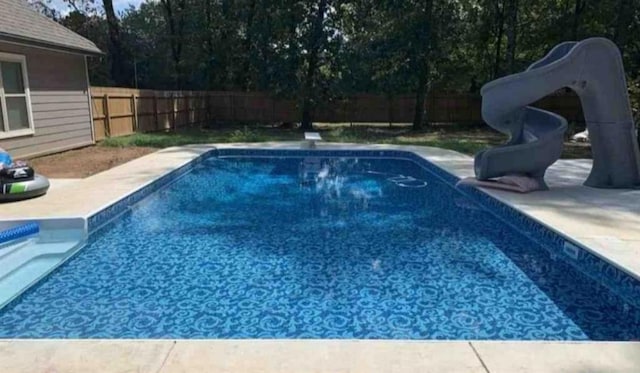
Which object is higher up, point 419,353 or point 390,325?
point 419,353

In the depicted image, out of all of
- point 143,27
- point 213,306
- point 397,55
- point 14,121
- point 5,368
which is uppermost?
point 143,27

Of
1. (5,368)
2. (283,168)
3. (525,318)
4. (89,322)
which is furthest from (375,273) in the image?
(283,168)

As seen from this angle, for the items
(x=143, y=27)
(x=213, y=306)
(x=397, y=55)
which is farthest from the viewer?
(x=143, y=27)

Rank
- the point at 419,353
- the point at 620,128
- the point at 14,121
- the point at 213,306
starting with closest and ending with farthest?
the point at 419,353 → the point at 213,306 → the point at 620,128 → the point at 14,121

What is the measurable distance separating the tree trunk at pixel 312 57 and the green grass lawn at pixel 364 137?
122cm

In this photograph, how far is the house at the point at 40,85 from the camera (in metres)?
9.36

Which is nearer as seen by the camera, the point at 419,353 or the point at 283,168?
the point at 419,353

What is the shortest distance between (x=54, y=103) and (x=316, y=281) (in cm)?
938

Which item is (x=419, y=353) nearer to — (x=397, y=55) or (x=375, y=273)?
(x=375, y=273)

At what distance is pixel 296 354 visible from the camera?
2654 mm

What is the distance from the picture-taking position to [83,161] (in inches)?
394

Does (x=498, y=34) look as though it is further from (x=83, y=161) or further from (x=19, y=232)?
(x=19, y=232)

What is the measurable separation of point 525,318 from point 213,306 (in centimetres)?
250

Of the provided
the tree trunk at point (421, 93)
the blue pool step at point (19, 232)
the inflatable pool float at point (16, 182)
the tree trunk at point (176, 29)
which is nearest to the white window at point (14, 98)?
the inflatable pool float at point (16, 182)
